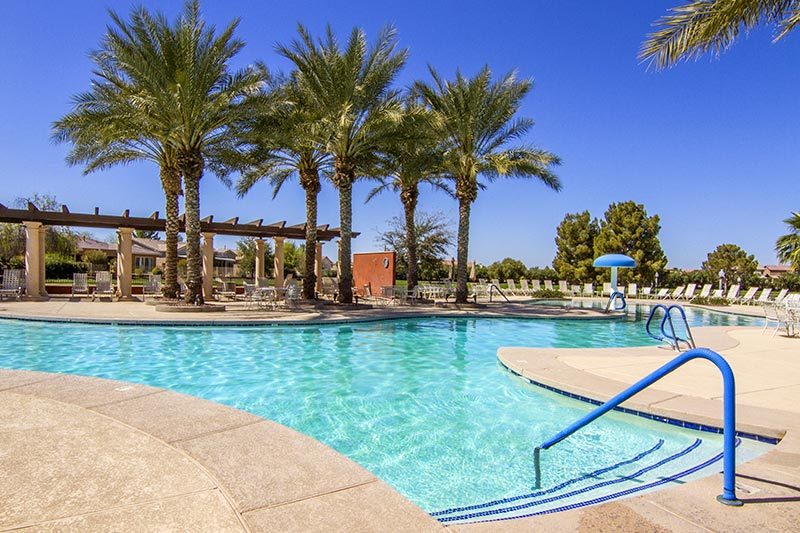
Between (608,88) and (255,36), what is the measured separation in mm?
14343

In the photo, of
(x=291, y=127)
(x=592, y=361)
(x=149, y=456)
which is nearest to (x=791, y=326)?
(x=592, y=361)

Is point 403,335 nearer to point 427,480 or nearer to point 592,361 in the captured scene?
point 592,361

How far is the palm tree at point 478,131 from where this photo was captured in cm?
2047

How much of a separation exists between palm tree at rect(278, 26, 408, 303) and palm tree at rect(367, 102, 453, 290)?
0.66m

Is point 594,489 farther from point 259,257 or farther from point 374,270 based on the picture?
point 259,257

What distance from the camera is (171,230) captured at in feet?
61.8

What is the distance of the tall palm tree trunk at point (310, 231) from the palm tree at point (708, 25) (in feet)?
47.8

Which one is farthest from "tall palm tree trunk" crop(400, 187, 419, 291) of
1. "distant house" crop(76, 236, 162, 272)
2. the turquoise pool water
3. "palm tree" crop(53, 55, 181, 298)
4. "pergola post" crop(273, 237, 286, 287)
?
"distant house" crop(76, 236, 162, 272)

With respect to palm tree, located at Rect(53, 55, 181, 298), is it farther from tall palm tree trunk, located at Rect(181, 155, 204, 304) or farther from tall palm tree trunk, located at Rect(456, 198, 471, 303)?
tall palm tree trunk, located at Rect(456, 198, 471, 303)

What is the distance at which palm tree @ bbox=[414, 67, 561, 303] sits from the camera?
67.2 feet

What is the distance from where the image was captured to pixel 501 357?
8.96m

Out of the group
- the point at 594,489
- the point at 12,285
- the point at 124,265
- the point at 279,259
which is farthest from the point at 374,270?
the point at 594,489

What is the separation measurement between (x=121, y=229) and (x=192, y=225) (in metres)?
6.08

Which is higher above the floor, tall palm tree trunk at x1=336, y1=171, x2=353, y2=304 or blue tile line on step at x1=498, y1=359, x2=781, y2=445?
tall palm tree trunk at x1=336, y1=171, x2=353, y2=304
